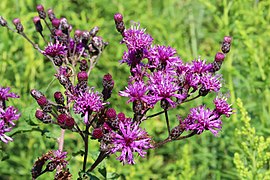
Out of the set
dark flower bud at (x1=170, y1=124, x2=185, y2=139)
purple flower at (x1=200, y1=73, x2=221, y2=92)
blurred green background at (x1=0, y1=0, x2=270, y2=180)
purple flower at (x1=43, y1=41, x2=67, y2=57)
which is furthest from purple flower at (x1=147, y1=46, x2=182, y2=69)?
blurred green background at (x1=0, y1=0, x2=270, y2=180)

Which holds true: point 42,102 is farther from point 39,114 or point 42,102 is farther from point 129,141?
point 129,141

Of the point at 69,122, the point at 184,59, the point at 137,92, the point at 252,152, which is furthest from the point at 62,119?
the point at 184,59

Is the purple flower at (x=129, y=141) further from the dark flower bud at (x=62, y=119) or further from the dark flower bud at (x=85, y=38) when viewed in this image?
the dark flower bud at (x=85, y=38)

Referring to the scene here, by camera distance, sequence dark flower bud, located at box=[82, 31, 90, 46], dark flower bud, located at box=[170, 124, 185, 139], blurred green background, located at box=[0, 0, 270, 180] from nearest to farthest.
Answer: dark flower bud, located at box=[170, 124, 185, 139] < dark flower bud, located at box=[82, 31, 90, 46] < blurred green background, located at box=[0, 0, 270, 180]

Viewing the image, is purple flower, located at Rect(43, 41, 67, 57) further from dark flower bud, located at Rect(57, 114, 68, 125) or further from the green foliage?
the green foliage

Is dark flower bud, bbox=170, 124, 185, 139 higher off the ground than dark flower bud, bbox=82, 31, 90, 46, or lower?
lower

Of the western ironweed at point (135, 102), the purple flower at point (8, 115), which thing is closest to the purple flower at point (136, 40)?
the western ironweed at point (135, 102)
